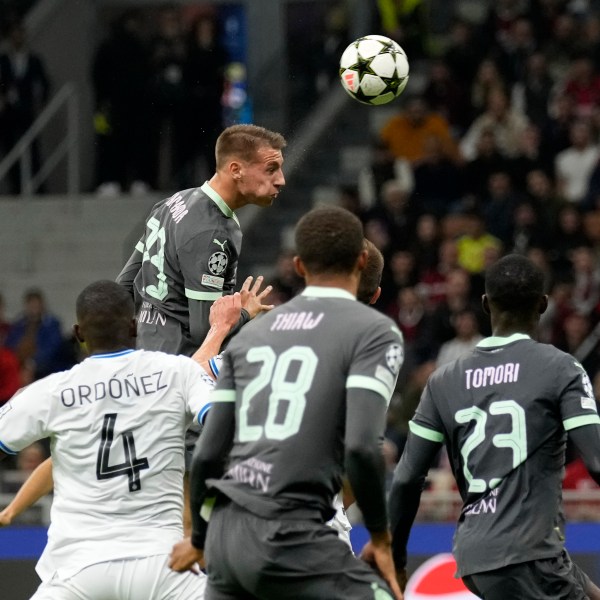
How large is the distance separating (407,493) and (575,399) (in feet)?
2.43

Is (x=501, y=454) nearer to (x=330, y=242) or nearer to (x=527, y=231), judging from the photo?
(x=330, y=242)

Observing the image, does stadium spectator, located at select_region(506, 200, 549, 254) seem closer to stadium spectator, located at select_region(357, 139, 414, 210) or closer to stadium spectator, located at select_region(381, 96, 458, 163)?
stadium spectator, located at select_region(357, 139, 414, 210)

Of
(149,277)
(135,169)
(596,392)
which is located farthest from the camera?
(135,169)

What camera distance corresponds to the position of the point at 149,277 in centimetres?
734

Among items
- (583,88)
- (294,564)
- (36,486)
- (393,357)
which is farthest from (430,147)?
(294,564)

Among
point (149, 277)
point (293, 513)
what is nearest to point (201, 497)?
point (293, 513)

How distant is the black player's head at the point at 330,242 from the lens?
5.25 metres

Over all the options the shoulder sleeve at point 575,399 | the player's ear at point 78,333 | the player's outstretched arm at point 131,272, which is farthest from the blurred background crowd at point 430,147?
the player's ear at point 78,333

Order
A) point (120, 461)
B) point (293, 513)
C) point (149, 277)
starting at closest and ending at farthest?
point (293, 513), point (120, 461), point (149, 277)

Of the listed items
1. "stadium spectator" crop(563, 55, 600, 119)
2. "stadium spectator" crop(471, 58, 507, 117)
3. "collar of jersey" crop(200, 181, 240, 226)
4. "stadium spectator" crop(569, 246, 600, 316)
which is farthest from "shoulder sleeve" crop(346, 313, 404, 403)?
"stadium spectator" crop(471, 58, 507, 117)

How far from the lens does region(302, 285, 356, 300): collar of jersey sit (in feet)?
17.2

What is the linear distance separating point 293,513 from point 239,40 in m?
16.2

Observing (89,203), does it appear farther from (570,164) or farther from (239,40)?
(570,164)

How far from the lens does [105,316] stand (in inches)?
233
